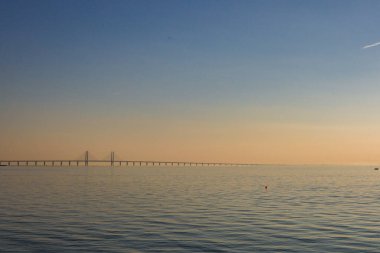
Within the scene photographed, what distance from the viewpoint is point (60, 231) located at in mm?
32688

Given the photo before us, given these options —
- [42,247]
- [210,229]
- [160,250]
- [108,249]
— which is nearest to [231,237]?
[210,229]

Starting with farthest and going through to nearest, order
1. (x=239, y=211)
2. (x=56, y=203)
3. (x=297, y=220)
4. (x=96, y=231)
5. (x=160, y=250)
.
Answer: (x=56, y=203) → (x=239, y=211) → (x=297, y=220) → (x=96, y=231) → (x=160, y=250)

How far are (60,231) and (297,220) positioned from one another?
Answer: 19.8 meters

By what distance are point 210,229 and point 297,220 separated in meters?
9.46

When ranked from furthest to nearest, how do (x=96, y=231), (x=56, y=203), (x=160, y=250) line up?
(x=56, y=203)
(x=96, y=231)
(x=160, y=250)

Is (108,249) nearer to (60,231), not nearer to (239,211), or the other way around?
(60,231)

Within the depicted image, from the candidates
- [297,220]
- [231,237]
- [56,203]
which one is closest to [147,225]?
[231,237]

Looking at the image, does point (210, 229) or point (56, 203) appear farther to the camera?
point (56, 203)

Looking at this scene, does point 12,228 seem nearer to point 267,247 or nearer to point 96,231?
point 96,231

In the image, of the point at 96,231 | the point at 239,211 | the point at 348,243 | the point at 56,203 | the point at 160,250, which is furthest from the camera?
the point at 56,203

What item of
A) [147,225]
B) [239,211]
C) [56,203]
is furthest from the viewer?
[56,203]

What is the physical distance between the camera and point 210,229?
1321 inches

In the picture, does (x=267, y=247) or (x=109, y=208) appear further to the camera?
(x=109, y=208)

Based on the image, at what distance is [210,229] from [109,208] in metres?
18.4
